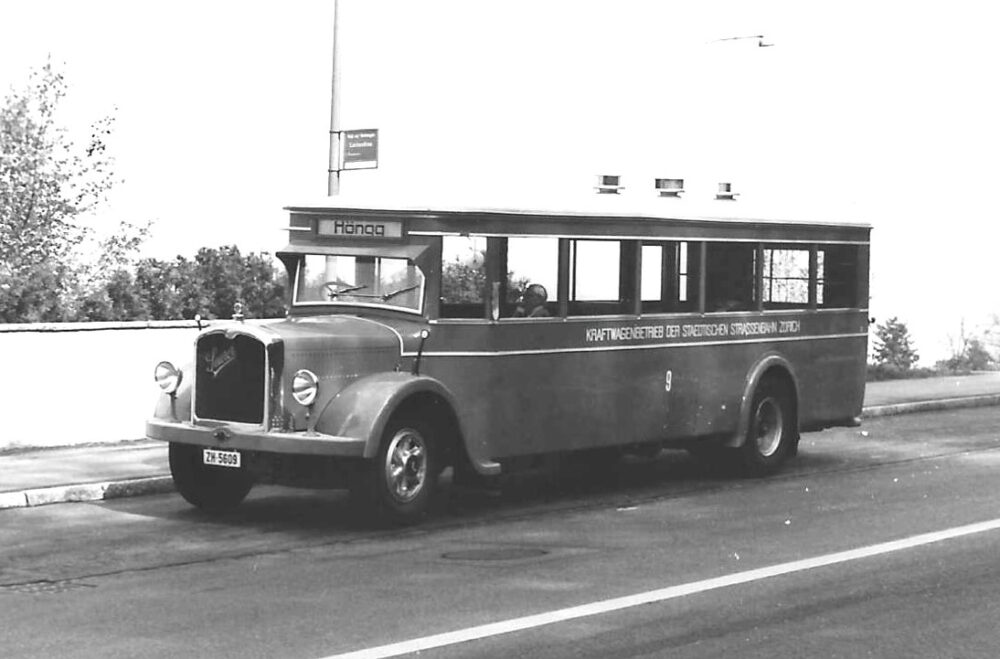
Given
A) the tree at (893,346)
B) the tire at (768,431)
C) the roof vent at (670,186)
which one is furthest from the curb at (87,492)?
the tree at (893,346)

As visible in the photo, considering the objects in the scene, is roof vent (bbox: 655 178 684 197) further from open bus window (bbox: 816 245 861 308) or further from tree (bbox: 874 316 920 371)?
tree (bbox: 874 316 920 371)

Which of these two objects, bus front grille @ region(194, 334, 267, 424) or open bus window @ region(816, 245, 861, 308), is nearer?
bus front grille @ region(194, 334, 267, 424)

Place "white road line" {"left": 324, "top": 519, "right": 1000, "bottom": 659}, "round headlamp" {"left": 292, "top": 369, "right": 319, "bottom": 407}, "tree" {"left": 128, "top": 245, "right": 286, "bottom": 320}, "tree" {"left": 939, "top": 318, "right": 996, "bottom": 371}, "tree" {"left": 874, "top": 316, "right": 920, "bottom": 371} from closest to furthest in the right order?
"white road line" {"left": 324, "top": 519, "right": 1000, "bottom": 659} < "round headlamp" {"left": 292, "top": 369, "right": 319, "bottom": 407} < "tree" {"left": 128, "top": 245, "right": 286, "bottom": 320} < "tree" {"left": 874, "top": 316, "right": 920, "bottom": 371} < "tree" {"left": 939, "top": 318, "right": 996, "bottom": 371}

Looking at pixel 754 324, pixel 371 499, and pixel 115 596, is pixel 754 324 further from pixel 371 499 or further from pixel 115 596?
pixel 115 596

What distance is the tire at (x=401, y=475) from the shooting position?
504 inches

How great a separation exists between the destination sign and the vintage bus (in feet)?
0.05

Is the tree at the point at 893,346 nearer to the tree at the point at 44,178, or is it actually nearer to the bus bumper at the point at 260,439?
the tree at the point at 44,178

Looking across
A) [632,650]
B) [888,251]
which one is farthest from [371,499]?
[888,251]

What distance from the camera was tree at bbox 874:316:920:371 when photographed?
30.2 metres

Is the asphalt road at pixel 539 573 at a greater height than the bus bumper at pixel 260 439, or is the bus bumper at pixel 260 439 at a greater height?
the bus bumper at pixel 260 439

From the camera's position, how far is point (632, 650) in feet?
28.1

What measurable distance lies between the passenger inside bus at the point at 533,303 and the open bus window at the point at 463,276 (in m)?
0.41

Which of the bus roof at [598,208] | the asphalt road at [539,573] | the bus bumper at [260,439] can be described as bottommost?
the asphalt road at [539,573]

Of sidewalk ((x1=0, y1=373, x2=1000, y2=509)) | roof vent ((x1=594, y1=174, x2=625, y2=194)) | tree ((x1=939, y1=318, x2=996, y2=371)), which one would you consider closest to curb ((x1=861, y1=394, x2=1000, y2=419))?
tree ((x1=939, y1=318, x2=996, y2=371))
